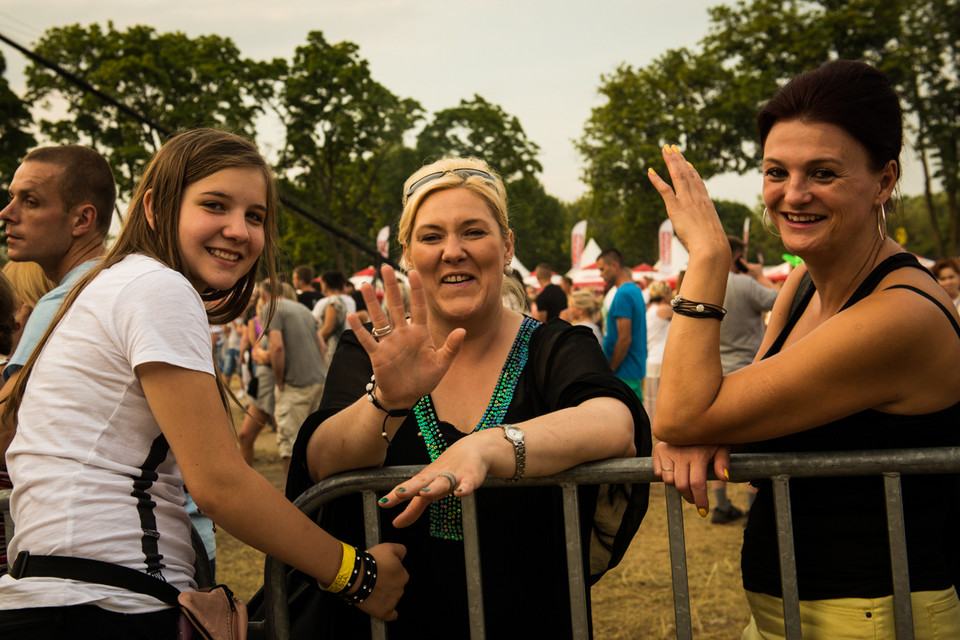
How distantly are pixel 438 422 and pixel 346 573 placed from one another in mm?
478

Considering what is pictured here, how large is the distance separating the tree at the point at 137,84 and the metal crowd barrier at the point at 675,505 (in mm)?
30607

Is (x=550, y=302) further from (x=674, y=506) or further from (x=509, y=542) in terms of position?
(x=674, y=506)

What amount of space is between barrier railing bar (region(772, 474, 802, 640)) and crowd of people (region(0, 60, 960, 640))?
0.08 metres

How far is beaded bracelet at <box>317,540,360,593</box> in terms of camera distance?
178 cm

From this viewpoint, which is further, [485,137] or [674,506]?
[485,137]

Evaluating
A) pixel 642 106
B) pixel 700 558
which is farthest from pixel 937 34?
pixel 700 558

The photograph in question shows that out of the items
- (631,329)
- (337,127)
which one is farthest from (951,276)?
(337,127)

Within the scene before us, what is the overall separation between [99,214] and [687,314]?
7.39ft

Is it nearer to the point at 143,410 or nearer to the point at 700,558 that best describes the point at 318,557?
the point at 143,410

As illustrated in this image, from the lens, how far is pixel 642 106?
3669cm

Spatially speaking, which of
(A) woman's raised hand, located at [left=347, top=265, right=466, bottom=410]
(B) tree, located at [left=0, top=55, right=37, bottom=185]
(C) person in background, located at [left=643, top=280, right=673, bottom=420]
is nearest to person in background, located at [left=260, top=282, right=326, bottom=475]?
(C) person in background, located at [left=643, top=280, right=673, bottom=420]

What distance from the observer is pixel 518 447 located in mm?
1778

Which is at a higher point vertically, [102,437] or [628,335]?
[628,335]

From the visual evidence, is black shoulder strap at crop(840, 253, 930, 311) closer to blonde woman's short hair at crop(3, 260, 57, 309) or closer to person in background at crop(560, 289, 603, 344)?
blonde woman's short hair at crop(3, 260, 57, 309)
